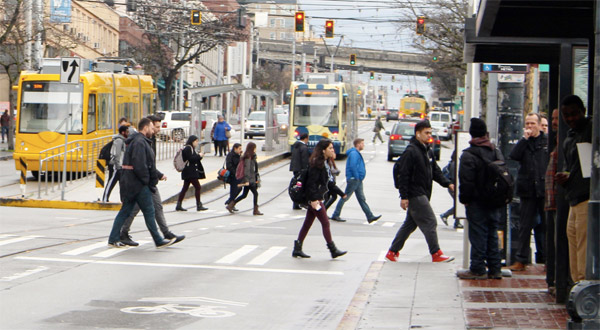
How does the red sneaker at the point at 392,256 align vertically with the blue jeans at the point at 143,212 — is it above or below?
below

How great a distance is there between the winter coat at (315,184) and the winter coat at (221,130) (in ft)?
86.3

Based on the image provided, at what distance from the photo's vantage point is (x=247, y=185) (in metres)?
22.4

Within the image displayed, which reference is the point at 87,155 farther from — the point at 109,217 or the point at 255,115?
the point at 255,115

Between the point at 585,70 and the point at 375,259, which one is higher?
the point at 585,70

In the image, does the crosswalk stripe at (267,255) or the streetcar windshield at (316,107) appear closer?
the crosswalk stripe at (267,255)

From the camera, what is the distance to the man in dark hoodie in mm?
11383

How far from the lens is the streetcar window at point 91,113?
2864 centimetres

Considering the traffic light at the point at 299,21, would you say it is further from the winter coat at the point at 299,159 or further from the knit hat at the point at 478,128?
the knit hat at the point at 478,128

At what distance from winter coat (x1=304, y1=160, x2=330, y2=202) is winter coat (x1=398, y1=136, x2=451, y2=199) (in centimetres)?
124

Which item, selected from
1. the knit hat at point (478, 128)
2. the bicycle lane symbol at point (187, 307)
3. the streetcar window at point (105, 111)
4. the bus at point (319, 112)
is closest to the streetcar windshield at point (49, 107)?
the streetcar window at point (105, 111)

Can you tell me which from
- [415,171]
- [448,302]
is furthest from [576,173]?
[415,171]

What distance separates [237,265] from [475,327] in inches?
208

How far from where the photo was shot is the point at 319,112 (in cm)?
4266

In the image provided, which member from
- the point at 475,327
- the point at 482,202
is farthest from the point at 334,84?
the point at 475,327
